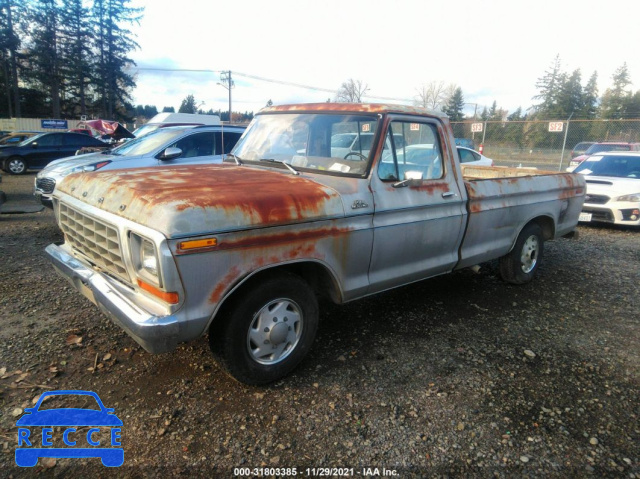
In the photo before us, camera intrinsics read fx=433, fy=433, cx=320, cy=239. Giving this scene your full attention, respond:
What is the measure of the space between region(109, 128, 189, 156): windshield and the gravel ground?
350 cm

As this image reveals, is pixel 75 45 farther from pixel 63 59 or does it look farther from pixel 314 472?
pixel 314 472

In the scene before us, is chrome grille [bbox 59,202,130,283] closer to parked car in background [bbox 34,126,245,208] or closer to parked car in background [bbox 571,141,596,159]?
parked car in background [bbox 34,126,245,208]

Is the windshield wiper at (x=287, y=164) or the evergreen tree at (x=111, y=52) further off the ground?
the evergreen tree at (x=111, y=52)

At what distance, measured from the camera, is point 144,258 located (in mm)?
2605

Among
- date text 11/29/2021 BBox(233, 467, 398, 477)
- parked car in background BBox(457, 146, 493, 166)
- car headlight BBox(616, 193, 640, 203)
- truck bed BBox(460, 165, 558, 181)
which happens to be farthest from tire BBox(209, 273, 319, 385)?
parked car in background BBox(457, 146, 493, 166)

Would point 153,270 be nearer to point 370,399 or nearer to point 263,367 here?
point 263,367

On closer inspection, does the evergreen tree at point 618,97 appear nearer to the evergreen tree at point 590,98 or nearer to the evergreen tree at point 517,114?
the evergreen tree at point 590,98

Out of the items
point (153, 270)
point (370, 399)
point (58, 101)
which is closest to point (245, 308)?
point (153, 270)

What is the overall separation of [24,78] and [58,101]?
3308 mm

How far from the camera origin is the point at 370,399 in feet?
9.90

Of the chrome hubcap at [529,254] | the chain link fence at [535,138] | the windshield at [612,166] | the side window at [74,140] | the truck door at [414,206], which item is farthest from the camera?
the chain link fence at [535,138]

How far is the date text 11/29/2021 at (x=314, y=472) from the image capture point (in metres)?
2.38

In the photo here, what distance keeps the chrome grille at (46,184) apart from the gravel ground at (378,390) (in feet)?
10.2

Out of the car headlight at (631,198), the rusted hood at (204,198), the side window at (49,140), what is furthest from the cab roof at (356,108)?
the side window at (49,140)
